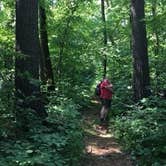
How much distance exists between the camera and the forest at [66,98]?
25.7 feet

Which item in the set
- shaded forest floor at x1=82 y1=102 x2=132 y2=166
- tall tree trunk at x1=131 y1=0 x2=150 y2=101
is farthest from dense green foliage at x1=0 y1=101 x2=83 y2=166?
tall tree trunk at x1=131 y1=0 x2=150 y2=101

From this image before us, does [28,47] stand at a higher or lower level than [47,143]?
higher

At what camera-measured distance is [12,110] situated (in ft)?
26.1

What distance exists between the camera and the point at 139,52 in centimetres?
1307

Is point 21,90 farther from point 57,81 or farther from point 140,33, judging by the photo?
point 57,81

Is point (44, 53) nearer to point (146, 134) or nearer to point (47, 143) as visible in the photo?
point (146, 134)

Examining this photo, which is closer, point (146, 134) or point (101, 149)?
point (146, 134)

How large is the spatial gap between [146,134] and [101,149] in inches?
69.1

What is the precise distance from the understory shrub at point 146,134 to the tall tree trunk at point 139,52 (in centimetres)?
136

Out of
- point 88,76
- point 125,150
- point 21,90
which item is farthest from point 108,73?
point 21,90

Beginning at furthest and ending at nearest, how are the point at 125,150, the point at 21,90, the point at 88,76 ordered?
the point at 88,76 < the point at 125,150 < the point at 21,90

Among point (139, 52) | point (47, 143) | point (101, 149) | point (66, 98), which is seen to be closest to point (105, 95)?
point (66, 98)

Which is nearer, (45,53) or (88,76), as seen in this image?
(45,53)

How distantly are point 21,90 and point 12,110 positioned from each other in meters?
0.85
